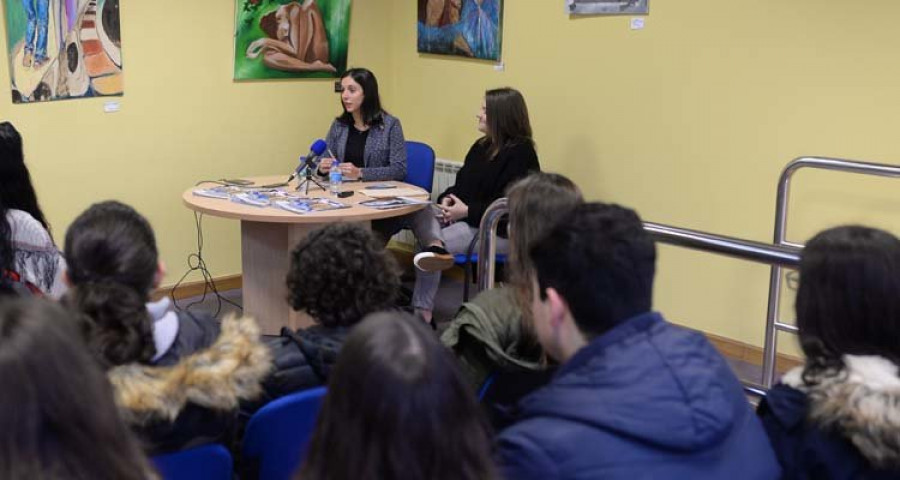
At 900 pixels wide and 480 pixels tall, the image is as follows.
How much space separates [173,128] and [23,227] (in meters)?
2.15

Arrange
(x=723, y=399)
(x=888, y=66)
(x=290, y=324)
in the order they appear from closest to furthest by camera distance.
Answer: (x=723, y=399) < (x=888, y=66) < (x=290, y=324)

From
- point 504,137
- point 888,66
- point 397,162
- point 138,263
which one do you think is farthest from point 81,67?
point 888,66

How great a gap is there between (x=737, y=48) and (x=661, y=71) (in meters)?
0.41

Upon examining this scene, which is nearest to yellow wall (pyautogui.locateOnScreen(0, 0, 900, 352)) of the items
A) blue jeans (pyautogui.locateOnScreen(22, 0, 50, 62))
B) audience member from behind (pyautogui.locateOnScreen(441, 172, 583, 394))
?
blue jeans (pyautogui.locateOnScreen(22, 0, 50, 62))

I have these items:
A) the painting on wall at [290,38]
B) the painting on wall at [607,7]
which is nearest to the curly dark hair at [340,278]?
the painting on wall at [607,7]

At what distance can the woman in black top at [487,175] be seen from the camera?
4570 millimetres

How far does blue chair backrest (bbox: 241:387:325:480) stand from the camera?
Result: 1844mm

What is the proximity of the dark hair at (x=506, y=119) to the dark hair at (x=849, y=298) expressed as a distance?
123 inches

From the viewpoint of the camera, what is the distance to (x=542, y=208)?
204 centimetres

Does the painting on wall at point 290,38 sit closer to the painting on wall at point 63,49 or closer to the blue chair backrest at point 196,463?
the painting on wall at point 63,49

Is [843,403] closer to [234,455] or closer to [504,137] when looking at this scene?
[234,455]

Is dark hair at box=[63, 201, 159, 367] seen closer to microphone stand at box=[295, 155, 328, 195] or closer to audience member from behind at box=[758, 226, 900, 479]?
audience member from behind at box=[758, 226, 900, 479]

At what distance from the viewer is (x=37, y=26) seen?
14.6ft

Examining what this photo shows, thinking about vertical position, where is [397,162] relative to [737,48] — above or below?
below
